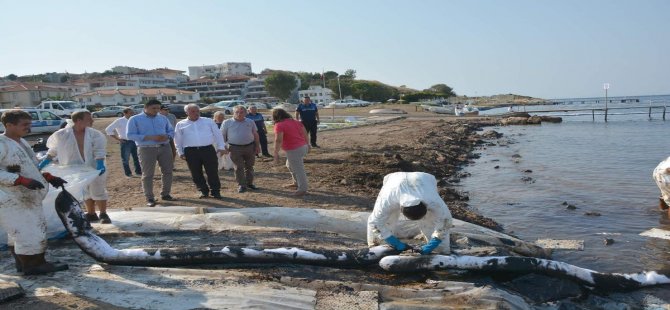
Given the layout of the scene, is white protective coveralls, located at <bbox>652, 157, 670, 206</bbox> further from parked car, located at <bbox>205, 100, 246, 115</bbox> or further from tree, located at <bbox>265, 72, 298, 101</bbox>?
tree, located at <bbox>265, 72, 298, 101</bbox>

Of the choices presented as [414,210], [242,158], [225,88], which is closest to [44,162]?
[242,158]

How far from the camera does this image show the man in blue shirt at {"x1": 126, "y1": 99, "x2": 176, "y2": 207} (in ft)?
23.8

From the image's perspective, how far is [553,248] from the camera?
686 cm

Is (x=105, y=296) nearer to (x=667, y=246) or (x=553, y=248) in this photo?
(x=553, y=248)

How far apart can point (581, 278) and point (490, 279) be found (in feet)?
2.89

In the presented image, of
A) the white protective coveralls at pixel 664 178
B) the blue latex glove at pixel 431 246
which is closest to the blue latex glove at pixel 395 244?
the blue latex glove at pixel 431 246

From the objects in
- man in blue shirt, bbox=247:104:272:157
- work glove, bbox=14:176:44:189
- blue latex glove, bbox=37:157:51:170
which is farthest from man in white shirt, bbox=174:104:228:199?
man in blue shirt, bbox=247:104:272:157

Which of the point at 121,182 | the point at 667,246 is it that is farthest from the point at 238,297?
the point at 121,182

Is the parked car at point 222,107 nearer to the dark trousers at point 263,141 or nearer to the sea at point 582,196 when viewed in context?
the sea at point 582,196

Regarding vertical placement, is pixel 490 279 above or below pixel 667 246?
above

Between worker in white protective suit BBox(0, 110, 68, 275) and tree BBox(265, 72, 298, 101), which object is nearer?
worker in white protective suit BBox(0, 110, 68, 275)

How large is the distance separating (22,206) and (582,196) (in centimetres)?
1021

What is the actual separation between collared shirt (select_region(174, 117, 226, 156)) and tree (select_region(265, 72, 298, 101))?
85808mm

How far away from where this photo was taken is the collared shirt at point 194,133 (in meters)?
7.57
